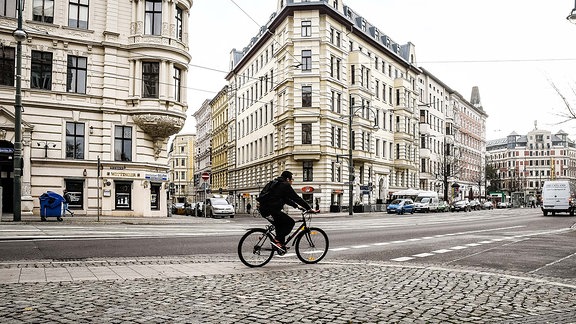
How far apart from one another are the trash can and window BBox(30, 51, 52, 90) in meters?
9.41

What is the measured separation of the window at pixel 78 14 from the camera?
31516 millimetres

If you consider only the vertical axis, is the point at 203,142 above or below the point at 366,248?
above

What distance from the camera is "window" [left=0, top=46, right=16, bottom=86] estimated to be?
29.6 m

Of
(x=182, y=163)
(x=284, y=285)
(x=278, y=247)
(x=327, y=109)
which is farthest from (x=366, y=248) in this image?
(x=182, y=163)

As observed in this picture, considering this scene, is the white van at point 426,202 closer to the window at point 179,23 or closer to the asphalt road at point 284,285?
the window at point 179,23

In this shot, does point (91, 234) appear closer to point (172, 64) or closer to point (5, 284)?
point (5, 284)

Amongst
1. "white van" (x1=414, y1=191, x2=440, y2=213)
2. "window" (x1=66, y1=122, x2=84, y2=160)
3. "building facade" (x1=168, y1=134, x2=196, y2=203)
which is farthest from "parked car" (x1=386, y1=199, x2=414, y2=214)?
"building facade" (x1=168, y1=134, x2=196, y2=203)

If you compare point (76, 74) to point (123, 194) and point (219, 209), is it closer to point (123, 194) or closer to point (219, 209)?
point (123, 194)

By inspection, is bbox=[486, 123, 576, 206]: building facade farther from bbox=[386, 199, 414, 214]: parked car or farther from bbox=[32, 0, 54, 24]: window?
bbox=[32, 0, 54, 24]: window

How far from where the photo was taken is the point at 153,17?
3312 cm

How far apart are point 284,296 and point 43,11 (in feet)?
98.9

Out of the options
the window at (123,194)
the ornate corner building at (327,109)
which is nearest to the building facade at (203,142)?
the ornate corner building at (327,109)

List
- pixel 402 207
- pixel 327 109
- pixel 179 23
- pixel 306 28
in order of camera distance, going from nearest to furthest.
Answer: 1. pixel 179 23
2. pixel 327 109
3. pixel 306 28
4. pixel 402 207

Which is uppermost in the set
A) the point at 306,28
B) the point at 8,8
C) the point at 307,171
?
the point at 306,28
